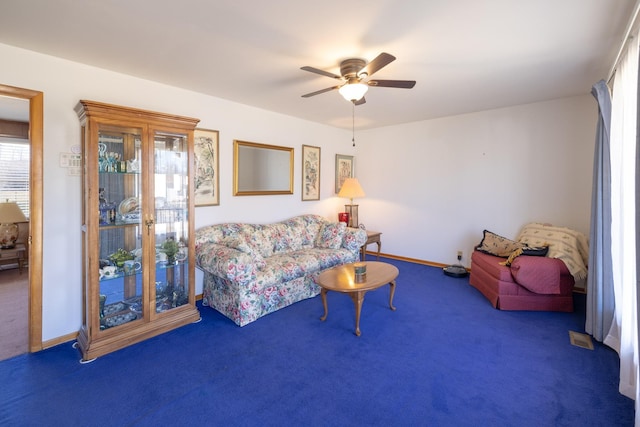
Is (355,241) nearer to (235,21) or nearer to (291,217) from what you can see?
(291,217)

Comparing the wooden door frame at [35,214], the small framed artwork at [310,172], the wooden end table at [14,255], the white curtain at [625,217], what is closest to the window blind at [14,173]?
the wooden end table at [14,255]

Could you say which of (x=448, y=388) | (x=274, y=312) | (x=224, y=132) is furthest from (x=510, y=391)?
(x=224, y=132)

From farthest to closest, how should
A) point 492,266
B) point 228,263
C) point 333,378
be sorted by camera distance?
point 492,266, point 228,263, point 333,378

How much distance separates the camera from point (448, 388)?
2.07 m

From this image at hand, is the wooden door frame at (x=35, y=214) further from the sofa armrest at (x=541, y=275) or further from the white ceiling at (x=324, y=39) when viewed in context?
the sofa armrest at (x=541, y=275)

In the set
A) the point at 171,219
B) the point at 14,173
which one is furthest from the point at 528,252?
the point at 14,173

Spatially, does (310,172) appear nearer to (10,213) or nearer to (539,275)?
(539,275)

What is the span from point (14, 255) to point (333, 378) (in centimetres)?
533

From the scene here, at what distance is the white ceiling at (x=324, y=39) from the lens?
6.17ft

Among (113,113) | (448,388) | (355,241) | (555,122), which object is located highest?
(555,122)

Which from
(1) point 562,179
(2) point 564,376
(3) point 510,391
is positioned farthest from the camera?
(1) point 562,179

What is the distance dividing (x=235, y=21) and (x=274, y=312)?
2696mm

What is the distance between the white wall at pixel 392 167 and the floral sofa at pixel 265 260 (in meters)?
0.34

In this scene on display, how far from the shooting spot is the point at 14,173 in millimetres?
4840
